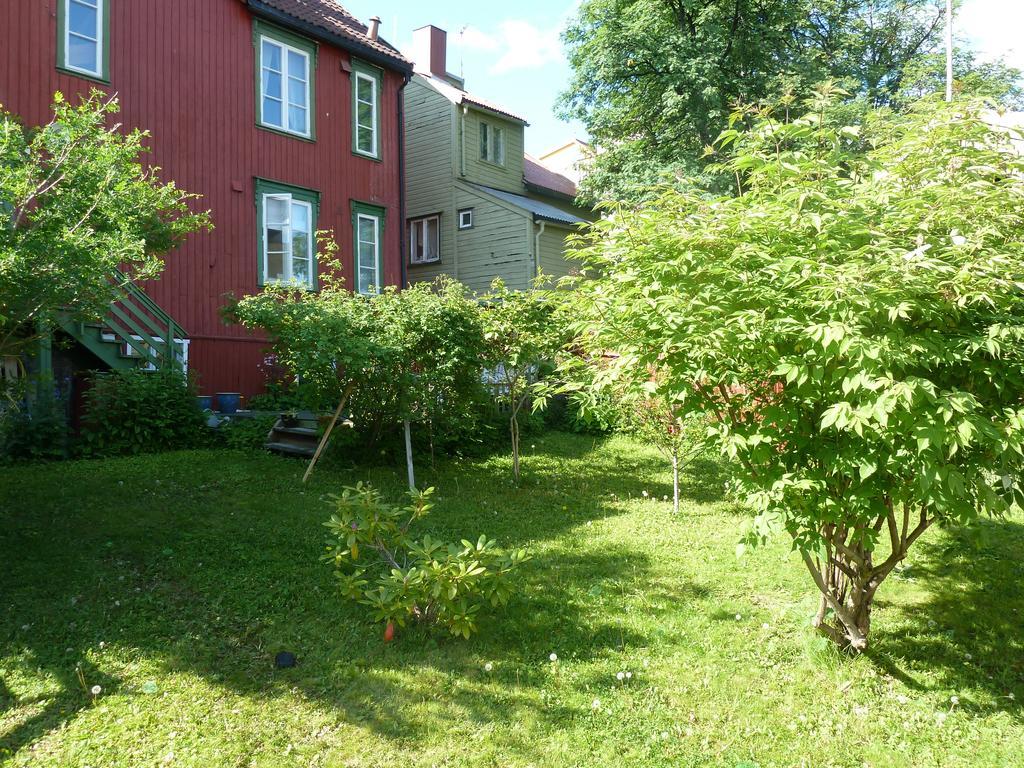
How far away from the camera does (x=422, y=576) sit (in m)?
4.28

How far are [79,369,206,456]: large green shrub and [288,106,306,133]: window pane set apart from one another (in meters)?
6.15

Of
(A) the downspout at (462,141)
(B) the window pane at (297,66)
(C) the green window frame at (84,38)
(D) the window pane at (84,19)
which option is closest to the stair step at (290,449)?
(C) the green window frame at (84,38)

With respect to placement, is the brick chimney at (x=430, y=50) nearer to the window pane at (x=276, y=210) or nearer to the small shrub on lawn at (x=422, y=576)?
the window pane at (x=276, y=210)

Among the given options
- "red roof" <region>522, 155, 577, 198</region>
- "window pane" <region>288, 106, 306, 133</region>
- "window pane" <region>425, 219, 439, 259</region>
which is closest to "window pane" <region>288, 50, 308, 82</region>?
"window pane" <region>288, 106, 306, 133</region>

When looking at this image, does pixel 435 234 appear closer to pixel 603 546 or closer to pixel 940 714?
pixel 603 546

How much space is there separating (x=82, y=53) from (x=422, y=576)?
10.8m

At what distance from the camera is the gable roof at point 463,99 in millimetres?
19859

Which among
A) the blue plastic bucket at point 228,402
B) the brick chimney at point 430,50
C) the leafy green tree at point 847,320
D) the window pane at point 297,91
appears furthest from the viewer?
the brick chimney at point 430,50

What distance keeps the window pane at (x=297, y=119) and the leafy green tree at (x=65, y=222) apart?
28.0ft

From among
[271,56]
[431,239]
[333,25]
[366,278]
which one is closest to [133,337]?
[366,278]

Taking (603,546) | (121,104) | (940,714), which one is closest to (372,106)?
(121,104)

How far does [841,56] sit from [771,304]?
2194 cm

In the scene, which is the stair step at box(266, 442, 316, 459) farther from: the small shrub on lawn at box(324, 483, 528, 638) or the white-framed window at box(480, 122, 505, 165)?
the white-framed window at box(480, 122, 505, 165)

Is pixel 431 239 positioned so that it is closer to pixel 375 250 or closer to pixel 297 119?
pixel 375 250
